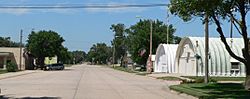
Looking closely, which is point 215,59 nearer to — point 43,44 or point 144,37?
point 144,37

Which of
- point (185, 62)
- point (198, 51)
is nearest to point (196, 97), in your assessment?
point (198, 51)

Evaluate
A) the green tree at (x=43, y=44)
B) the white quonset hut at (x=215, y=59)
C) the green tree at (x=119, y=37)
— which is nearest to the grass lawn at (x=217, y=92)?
the white quonset hut at (x=215, y=59)

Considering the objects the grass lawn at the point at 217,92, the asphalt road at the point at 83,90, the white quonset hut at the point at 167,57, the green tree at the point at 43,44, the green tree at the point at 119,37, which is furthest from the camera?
the green tree at the point at 119,37

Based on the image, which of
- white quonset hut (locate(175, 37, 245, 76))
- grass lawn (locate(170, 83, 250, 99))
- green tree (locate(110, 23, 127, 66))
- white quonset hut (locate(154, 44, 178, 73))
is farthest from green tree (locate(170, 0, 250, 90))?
green tree (locate(110, 23, 127, 66))

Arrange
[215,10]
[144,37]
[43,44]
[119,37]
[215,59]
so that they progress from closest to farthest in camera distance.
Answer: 1. [215,10]
2. [215,59]
3. [144,37]
4. [43,44]
5. [119,37]

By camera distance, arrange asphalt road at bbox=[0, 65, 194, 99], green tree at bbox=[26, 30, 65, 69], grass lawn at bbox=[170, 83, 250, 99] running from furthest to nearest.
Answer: green tree at bbox=[26, 30, 65, 69]
asphalt road at bbox=[0, 65, 194, 99]
grass lawn at bbox=[170, 83, 250, 99]

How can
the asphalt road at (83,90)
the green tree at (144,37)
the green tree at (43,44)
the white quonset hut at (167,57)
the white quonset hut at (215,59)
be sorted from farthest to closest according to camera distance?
the green tree at (43,44), the green tree at (144,37), the white quonset hut at (167,57), the white quonset hut at (215,59), the asphalt road at (83,90)

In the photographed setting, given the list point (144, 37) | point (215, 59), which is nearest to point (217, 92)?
point (215, 59)

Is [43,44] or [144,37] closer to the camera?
[144,37]

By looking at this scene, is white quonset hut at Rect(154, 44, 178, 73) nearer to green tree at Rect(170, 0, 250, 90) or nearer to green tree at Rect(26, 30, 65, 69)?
green tree at Rect(26, 30, 65, 69)

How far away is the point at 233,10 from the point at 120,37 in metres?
150

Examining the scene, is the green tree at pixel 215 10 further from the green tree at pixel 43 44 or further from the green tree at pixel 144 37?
the green tree at pixel 43 44

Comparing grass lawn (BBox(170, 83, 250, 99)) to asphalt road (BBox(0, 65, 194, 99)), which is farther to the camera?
asphalt road (BBox(0, 65, 194, 99))

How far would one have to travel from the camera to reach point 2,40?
180m
